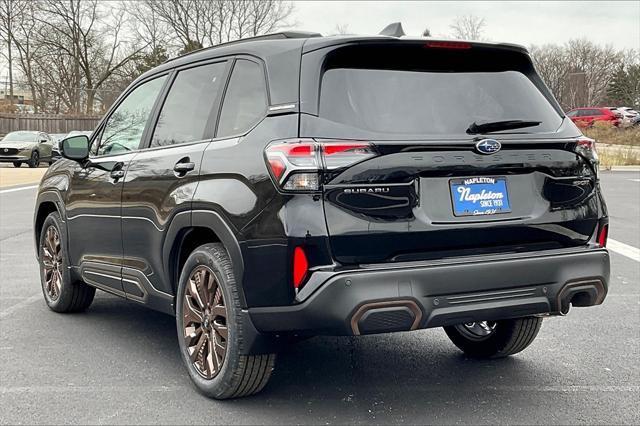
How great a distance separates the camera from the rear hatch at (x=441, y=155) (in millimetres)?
3373

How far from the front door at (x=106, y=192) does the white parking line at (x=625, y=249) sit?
6.00 m

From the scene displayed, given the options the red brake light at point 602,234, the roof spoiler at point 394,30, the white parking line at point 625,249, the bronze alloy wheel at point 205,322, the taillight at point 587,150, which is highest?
the roof spoiler at point 394,30

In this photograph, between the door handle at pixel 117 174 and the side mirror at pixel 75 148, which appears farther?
the side mirror at pixel 75 148

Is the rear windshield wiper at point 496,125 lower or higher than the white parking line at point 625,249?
higher

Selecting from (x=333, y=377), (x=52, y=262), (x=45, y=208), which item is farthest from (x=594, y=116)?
(x=333, y=377)

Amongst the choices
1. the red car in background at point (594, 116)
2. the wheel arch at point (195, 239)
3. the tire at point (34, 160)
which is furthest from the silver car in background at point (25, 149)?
the red car in background at point (594, 116)

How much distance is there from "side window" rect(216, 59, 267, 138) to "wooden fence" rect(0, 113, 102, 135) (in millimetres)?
42630

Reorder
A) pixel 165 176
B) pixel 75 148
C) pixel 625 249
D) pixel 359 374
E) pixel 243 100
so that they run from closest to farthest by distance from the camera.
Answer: pixel 243 100 < pixel 165 176 < pixel 359 374 < pixel 75 148 < pixel 625 249

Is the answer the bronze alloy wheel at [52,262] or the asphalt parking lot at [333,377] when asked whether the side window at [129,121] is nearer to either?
the bronze alloy wheel at [52,262]

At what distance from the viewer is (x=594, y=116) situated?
43.9 m

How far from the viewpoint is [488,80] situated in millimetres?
3908

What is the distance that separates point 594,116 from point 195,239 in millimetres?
43311

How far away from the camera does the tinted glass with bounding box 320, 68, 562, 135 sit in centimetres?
352

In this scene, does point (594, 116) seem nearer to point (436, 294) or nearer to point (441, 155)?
Result: point (441, 155)
